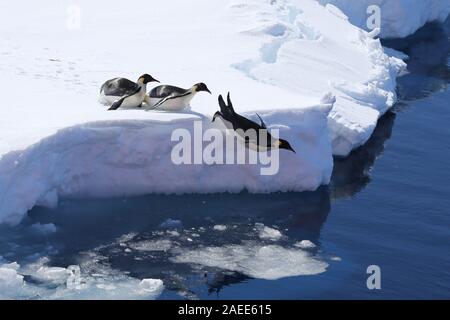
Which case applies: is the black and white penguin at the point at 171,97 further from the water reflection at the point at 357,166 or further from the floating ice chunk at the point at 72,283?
the floating ice chunk at the point at 72,283

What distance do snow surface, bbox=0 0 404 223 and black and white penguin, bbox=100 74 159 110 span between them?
0.26m

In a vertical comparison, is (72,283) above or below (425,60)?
below

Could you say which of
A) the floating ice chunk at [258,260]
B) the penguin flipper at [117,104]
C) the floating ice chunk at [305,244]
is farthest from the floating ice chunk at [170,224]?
the penguin flipper at [117,104]

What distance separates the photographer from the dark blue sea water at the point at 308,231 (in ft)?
42.5

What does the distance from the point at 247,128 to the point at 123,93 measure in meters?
2.11

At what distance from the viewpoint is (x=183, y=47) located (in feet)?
64.1

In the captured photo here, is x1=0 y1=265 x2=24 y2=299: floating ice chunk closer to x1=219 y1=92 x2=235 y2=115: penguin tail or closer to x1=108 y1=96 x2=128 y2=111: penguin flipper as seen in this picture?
x1=108 y1=96 x2=128 y2=111: penguin flipper

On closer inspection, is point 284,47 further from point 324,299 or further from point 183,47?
point 324,299

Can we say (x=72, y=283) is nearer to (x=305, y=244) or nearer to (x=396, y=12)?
(x=305, y=244)

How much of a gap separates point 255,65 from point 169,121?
433 centimetres

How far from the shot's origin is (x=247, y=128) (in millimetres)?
15359

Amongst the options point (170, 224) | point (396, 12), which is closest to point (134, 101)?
point (170, 224)

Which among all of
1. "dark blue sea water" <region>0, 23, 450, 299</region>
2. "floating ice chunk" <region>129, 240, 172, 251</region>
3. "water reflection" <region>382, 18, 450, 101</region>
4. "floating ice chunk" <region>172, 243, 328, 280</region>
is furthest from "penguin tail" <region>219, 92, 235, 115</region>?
"water reflection" <region>382, 18, 450, 101</region>

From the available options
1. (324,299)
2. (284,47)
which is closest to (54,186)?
(324,299)
